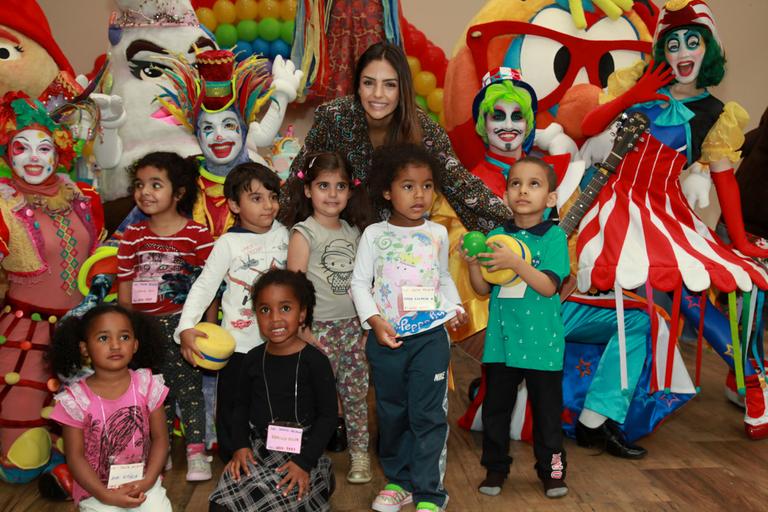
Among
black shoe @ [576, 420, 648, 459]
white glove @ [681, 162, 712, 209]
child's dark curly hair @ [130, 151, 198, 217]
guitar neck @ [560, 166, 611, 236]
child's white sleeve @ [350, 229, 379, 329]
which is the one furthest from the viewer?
white glove @ [681, 162, 712, 209]

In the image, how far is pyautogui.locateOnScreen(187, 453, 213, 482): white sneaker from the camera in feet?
8.16

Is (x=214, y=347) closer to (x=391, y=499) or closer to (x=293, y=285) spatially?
(x=293, y=285)

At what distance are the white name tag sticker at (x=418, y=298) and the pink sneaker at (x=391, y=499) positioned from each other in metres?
0.58

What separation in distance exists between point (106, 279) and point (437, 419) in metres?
1.28

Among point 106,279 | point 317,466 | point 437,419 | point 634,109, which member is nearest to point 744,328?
point 634,109

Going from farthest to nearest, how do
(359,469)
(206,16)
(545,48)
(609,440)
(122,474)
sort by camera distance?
(206,16) < (545,48) < (609,440) < (359,469) < (122,474)

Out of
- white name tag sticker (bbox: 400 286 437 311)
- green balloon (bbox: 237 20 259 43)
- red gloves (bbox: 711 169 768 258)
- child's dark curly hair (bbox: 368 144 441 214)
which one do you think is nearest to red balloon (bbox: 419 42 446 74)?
green balloon (bbox: 237 20 259 43)

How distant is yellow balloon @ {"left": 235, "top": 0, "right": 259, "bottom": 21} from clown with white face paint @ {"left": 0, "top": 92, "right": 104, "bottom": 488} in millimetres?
2459

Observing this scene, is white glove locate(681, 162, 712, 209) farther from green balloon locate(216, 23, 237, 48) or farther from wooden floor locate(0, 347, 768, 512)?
green balloon locate(216, 23, 237, 48)

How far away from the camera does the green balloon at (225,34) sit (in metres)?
4.87

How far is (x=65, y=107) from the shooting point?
9.21 ft

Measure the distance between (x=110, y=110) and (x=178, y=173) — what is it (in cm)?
70

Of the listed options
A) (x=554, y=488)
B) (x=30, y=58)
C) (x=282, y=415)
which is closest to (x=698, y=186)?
(x=554, y=488)

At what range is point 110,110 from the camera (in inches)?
122
